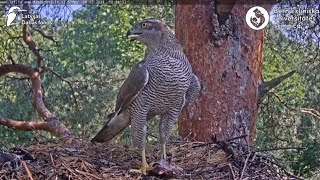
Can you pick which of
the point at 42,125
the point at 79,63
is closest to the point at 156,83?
the point at 42,125

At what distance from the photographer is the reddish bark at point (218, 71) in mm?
4035

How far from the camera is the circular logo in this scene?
4129 mm

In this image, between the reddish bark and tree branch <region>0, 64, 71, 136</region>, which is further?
tree branch <region>0, 64, 71, 136</region>

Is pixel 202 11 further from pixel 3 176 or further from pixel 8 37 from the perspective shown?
pixel 8 37

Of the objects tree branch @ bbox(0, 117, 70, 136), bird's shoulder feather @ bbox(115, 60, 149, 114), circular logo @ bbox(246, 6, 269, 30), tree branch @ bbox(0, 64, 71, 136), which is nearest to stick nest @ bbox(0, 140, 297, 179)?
bird's shoulder feather @ bbox(115, 60, 149, 114)

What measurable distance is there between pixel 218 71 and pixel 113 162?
1.29m

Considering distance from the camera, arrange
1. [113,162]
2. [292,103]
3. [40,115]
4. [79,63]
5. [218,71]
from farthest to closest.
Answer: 1. [79,63]
2. [292,103]
3. [40,115]
4. [218,71]
5. [113,162]

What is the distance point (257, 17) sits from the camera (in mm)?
4211

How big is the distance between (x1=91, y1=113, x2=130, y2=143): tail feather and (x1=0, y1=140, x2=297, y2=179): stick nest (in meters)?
0.06

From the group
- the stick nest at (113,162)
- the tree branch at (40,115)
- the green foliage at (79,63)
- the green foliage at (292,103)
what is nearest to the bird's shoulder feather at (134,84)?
the stick nest at (113,162)

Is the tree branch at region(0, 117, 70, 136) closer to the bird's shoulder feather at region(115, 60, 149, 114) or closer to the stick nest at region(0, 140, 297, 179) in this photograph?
the stick nest at region(0, 140, 297, 179)

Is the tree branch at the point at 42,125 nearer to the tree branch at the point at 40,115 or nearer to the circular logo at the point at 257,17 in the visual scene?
the tree branch at the point at 40,115

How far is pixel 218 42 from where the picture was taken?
13.2 feet

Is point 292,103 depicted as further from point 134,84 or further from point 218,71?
point 134,84
